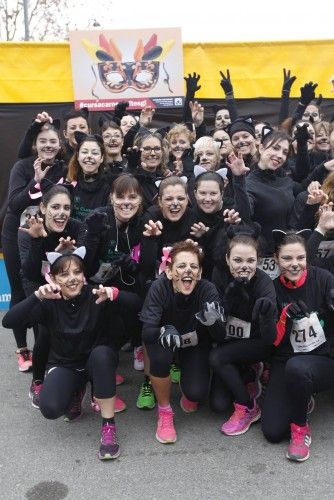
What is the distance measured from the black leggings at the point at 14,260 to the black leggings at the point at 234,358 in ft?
6.00

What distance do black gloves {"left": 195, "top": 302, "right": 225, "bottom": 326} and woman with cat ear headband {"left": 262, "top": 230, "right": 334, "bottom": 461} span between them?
428 mm

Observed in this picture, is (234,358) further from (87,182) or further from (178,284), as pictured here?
(87,182)

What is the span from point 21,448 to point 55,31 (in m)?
21.6

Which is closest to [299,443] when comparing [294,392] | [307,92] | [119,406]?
[294,392]

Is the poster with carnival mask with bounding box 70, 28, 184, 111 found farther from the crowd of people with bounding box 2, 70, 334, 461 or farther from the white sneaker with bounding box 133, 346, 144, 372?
the white sneaker with bounding box 133, 346, 144, 372

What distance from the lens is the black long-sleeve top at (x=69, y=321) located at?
346 centimetres

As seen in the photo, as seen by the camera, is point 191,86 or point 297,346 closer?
point 297,346

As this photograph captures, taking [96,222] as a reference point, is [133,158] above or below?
above

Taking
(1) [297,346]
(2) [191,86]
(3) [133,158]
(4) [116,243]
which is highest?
(2) [191,86]

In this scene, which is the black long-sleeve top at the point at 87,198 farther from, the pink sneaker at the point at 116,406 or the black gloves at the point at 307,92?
the black gloves at the point at 307,92

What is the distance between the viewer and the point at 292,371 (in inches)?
125

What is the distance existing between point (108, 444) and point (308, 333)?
145cm

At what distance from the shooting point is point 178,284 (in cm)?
342

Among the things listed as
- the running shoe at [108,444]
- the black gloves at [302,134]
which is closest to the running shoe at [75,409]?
the running shoe at [108,444]
